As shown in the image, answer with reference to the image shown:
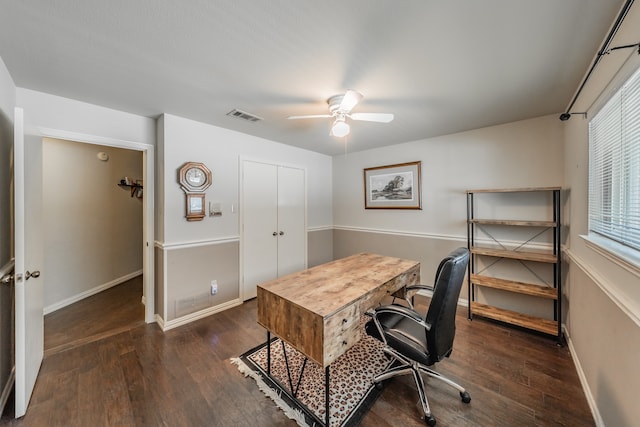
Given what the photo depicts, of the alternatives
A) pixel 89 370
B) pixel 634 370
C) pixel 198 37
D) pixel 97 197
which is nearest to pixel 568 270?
pixel 634 370

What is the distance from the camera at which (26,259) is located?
1.57m

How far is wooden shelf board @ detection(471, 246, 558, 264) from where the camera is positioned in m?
2.37

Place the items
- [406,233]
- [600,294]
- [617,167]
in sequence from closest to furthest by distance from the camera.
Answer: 1. [617,167]
2. [600,294]
3. [406,233]

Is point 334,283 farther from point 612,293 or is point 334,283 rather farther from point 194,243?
point 194,243

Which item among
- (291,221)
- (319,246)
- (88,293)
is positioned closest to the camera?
(88,293)

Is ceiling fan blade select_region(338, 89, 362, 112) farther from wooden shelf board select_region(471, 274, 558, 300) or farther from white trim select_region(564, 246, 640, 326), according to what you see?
wooden shelf board select_region(471, 274, 558, 300)

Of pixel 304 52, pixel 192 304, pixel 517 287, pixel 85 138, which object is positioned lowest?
pixel 192 304

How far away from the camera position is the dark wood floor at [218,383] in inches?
59.4

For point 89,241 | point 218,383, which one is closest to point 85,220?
point 89,241

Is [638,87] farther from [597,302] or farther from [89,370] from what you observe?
[89,370]

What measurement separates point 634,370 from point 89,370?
3.50 meters

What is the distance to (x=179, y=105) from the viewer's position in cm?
234

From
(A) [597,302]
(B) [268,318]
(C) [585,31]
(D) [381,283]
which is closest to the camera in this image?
(C) [585,31]

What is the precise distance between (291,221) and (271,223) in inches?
16.3
